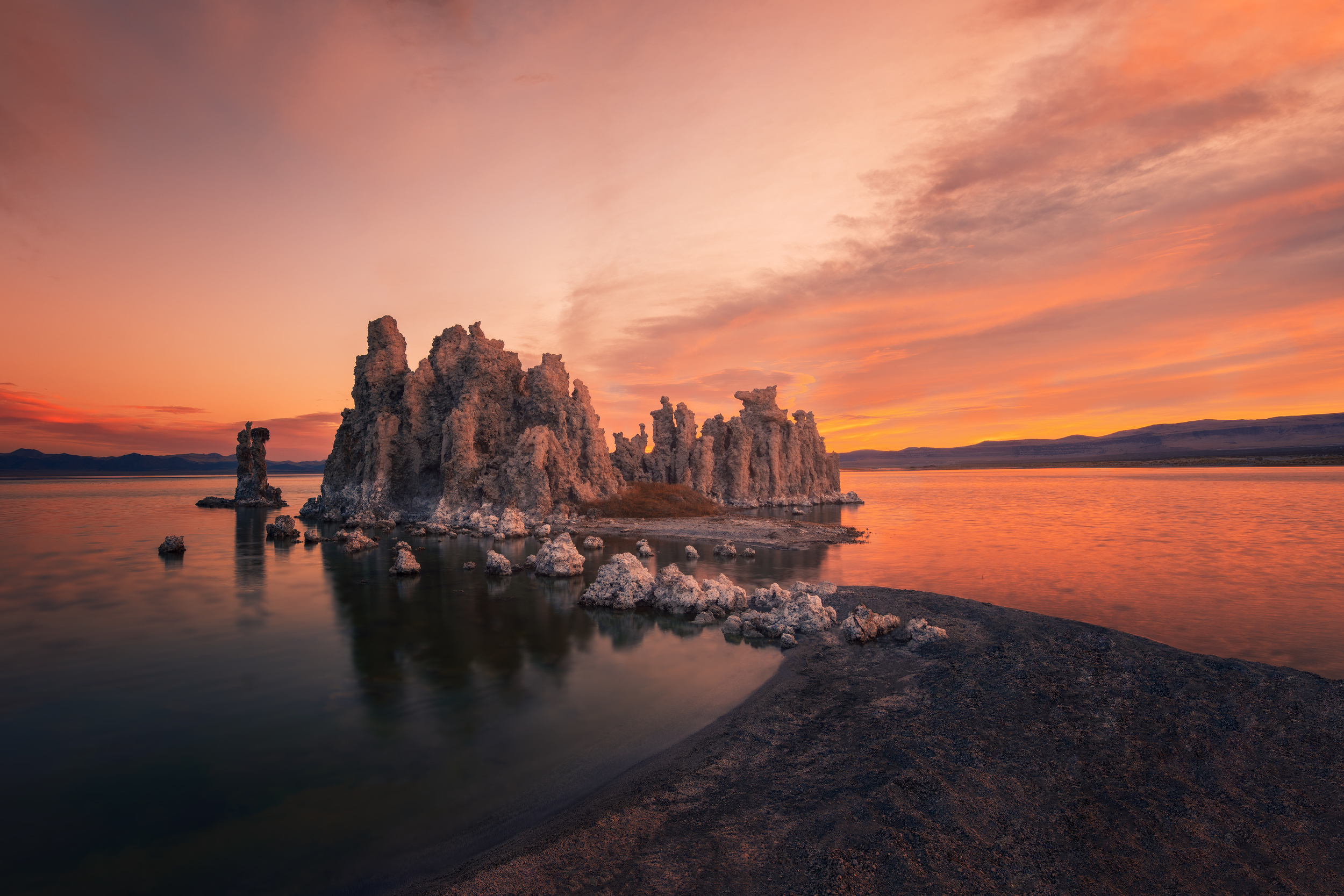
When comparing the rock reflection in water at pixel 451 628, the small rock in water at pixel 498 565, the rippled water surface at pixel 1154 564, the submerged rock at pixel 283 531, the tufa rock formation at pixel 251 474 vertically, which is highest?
the tufa rock formation at pixel 251 474

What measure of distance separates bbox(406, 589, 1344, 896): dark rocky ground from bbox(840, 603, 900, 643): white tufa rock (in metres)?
3.52

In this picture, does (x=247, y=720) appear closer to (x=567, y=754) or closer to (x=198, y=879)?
(x=198, y=879)

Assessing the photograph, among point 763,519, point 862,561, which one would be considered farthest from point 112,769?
point 763,519

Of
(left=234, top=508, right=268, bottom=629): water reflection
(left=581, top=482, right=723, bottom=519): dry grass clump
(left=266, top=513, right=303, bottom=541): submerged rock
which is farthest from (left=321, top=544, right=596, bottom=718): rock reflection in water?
(left=581, top=482, right=723, bottom=519): dry grass clump

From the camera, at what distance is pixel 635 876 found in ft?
21.4

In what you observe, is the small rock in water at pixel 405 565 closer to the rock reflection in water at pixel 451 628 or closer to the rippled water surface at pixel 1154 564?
the rock reflection in water at pixel 451 628

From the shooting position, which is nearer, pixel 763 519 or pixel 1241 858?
pixel 1241 858

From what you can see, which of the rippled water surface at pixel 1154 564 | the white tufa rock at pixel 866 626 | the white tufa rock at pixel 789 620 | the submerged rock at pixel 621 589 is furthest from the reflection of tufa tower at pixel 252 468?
the white tufa rock at pixel 866 626

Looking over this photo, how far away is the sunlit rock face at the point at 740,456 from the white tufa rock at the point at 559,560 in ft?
147

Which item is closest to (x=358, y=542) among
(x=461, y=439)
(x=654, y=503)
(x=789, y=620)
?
(x=461, y=439)

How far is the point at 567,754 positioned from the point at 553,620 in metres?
9.97

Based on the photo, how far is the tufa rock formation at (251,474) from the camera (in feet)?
252

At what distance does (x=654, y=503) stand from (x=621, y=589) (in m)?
38.1

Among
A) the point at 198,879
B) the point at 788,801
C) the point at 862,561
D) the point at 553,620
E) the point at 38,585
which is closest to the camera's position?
the point at 198,879
